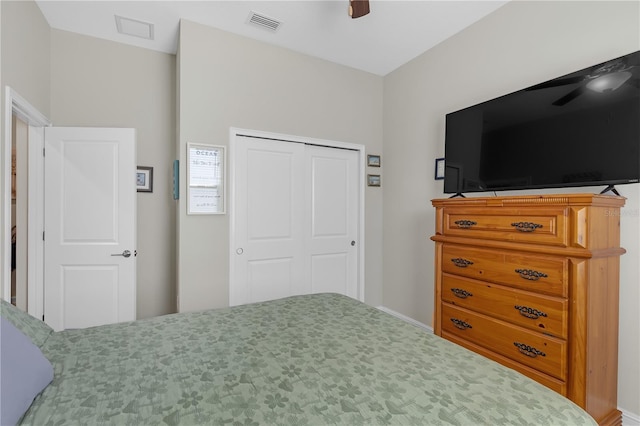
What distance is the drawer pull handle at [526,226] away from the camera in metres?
1.81

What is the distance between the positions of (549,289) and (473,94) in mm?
1893

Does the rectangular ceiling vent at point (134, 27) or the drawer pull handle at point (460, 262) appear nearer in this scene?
the drawer pull handle at point (460, 262)

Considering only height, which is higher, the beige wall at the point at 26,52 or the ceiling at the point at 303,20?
the ceiling at the point at 303,20

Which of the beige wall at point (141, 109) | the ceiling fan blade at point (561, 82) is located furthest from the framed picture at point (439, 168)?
the beige wall at point (141, 109)

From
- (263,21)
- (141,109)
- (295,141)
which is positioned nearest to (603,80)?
(295,141)

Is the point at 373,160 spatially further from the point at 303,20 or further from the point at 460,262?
the point at 460,262

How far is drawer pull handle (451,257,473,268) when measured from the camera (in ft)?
7.23

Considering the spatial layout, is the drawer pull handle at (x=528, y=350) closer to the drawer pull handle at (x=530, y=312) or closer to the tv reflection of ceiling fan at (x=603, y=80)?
the drawer pull handle at (x=530, y=312)

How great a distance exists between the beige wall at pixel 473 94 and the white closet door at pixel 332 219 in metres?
0.44

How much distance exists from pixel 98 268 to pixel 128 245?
0.32 meters

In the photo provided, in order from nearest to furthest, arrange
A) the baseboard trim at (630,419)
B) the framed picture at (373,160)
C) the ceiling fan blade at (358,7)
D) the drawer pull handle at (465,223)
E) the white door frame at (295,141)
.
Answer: the baseboard trim at (630,419)
the ceiling fan blade at (358,7)
the drawer pull handle at (465,223)
the white door frame at (295,141)
the framed picture at (373,160)

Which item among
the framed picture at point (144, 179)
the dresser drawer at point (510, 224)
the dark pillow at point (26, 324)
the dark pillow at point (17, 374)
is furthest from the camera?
the framed picture at point (144, 179)

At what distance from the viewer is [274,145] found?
331 centimetres

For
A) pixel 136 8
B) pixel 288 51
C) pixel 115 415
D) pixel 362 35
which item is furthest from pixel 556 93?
pixel 136 8
